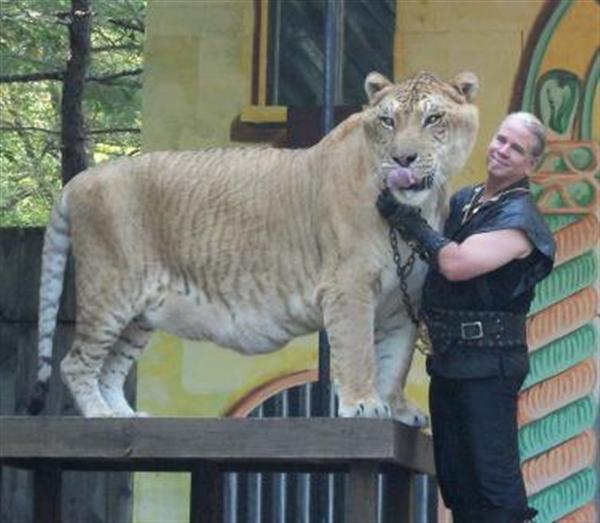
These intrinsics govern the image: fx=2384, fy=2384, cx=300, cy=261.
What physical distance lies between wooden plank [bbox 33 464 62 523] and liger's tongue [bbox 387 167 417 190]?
1.84 m

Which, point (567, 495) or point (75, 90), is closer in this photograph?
point (567, 495)

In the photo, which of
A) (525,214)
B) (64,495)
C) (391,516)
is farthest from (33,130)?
(525,214)

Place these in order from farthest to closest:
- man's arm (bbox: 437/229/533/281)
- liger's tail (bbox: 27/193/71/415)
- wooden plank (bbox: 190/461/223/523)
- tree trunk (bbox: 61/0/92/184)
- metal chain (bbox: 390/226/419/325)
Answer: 1. tree trunk (bbox: 61/0/92/184)
2. wooden plank (bbox: 190/461/223/523)
3. liger's tail (bbox: 27/193/71/415)
4. metal chain (bbox: 390/226/419/325)
5. man's arm (bbox: 437/229/533/281)

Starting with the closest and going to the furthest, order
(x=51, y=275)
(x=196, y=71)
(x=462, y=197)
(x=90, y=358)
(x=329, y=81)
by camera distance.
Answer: (x=462, y=197) → (x=90, y=358) → (x=51, y=275) → (x=329, y=81) → (x=196, y=71)

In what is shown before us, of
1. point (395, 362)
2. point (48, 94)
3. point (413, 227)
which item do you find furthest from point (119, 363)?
point (48, 94)

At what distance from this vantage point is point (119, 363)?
25.1 feet

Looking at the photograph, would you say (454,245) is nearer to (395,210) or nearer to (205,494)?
(395,210)

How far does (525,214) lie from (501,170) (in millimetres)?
167

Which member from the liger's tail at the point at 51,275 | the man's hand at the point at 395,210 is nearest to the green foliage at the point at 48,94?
the liger's tail at the point at 51,275

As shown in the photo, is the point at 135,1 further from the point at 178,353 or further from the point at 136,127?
the point at 178,353

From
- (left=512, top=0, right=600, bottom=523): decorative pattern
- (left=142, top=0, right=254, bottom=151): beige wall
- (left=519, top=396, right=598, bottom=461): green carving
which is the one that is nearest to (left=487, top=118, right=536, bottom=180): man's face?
(left=512, top=0, right=600, bottom=523): decorative pattern

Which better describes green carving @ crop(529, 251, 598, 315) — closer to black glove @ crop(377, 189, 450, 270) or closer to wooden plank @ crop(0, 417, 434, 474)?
wooden plank @ crop(0, 417, 434, 474)

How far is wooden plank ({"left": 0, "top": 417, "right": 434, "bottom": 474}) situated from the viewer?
6.90m

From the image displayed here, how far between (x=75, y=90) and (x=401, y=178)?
258 inches
